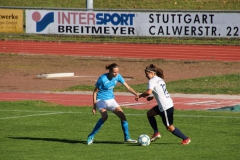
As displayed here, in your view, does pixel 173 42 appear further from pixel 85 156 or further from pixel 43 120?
pixel 85 156

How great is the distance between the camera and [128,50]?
44125 millimetres

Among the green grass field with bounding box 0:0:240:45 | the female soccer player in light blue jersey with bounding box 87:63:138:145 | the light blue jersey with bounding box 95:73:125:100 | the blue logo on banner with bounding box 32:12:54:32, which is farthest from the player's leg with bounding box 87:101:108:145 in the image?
the blue logo on banner with bounding box 32:12:54:32

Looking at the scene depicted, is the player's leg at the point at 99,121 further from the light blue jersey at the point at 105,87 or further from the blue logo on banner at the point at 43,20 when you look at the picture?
the blue logo on banner at the point at 43,20

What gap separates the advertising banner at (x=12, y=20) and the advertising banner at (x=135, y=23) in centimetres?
74

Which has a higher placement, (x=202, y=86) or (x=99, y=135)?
(x=99, y=135)

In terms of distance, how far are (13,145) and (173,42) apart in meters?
31.0

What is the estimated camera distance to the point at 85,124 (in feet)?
64.5

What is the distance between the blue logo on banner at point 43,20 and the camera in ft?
146

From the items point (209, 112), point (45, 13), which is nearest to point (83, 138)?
point (209, 112)

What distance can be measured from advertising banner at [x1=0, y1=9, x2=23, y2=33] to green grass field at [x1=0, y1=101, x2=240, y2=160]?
22072 mm

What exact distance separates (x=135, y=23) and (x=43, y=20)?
19.4 ft

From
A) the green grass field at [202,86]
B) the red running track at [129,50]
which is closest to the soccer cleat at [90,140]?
the green grass field at [202,86]

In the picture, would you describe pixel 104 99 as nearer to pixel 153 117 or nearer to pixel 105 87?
pixel 105 87

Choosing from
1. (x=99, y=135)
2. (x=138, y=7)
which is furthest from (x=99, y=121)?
(x=138, y=7)
